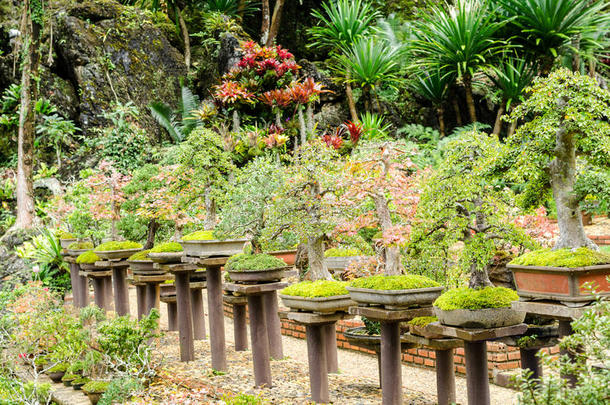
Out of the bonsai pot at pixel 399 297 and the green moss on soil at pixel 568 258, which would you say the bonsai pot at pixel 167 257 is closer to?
the bonsai pot at pixel 399 297

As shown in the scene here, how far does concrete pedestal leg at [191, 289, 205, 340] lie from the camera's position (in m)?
6.88

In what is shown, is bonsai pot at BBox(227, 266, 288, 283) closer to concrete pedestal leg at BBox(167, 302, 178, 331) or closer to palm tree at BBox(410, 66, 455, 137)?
concrete pedestal leg at BBox(167, 302, 178, 331)

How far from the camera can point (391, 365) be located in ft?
12.4

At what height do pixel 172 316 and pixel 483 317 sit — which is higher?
pixel 483 317

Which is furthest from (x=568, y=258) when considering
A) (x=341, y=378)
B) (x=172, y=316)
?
(x=172, y=316)

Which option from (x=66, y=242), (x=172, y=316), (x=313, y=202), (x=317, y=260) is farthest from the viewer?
(x=66, y=242)

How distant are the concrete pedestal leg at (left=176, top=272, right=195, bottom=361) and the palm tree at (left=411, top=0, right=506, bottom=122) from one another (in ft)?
22.6

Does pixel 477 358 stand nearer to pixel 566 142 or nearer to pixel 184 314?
pixel 566 142

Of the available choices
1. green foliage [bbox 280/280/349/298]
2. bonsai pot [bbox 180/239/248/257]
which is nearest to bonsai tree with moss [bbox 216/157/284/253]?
bonsai pot [bbox 180/239/248/257]

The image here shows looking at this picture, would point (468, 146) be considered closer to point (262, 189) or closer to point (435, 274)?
point (435, 274)

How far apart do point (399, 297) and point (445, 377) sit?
2.97ft

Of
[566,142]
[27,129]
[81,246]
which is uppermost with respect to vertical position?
[27,129]

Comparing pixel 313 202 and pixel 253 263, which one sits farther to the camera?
pixel 253 263

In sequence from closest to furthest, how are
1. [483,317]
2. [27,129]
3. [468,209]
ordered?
[483,317]
[468,209]
[27,129]
